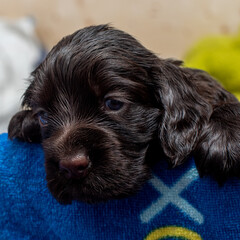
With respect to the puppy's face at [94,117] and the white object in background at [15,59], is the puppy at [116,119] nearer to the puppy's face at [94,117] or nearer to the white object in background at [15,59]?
the puppy's face at [94,117]

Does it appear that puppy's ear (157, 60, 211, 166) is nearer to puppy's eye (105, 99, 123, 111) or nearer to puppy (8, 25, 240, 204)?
puppy (8, 25, 240, 204)

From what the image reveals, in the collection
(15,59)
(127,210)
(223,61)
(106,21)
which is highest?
(127,210)

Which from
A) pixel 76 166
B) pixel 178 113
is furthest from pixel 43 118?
pixel 178 113

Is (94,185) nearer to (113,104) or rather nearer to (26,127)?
(113,104)

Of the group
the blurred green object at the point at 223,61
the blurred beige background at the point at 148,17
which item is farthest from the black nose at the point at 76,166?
the blurred beige background at the point at 148,17

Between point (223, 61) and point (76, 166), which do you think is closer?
point (76, 166)

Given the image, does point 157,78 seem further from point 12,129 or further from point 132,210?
point 12,129

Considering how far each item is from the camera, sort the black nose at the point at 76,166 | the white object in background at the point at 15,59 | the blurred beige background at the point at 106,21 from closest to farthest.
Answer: the black nose at the point at 76,166, the white object in background at the point at 15,59, the blurred beige background at the point at 106,21
